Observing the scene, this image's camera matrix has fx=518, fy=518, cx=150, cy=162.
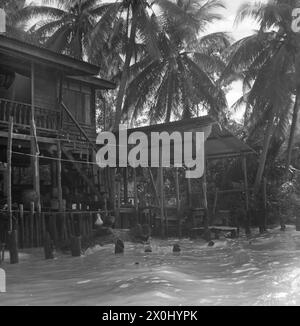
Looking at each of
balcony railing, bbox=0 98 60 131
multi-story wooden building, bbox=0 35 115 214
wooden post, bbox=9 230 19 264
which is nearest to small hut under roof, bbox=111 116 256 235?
multi-story wooden building, bbox=0 35 115 214

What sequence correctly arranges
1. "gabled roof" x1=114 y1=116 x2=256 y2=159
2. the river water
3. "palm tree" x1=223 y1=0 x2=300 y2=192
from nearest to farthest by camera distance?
1. the river water
2. "gabled roof" x1=114 y1=116 x2=256 y2=159
3. "palm tree" x1=223 y1=0 x2=300 y2=192

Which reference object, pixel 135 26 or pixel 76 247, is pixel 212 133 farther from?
pixel 76 247

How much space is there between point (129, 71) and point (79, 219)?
11171 mm

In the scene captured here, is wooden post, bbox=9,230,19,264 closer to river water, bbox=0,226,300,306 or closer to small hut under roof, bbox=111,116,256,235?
river water, bbox=0,226,300,306

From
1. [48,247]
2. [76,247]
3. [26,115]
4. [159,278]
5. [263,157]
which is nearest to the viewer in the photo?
[159,278]

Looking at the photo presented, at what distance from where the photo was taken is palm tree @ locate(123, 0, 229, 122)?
23.2 metres

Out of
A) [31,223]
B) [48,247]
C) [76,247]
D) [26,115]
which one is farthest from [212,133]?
[48,247]

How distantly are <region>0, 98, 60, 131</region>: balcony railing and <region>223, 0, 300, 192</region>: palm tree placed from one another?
30.6 ft

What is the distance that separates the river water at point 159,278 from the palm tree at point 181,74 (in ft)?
35.1

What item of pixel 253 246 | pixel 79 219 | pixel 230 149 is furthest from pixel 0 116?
pixel 230 149

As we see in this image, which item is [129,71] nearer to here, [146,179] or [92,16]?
[92,16]

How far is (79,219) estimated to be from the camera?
14094mm

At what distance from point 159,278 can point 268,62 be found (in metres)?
15.1

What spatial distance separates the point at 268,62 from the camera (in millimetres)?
21922
